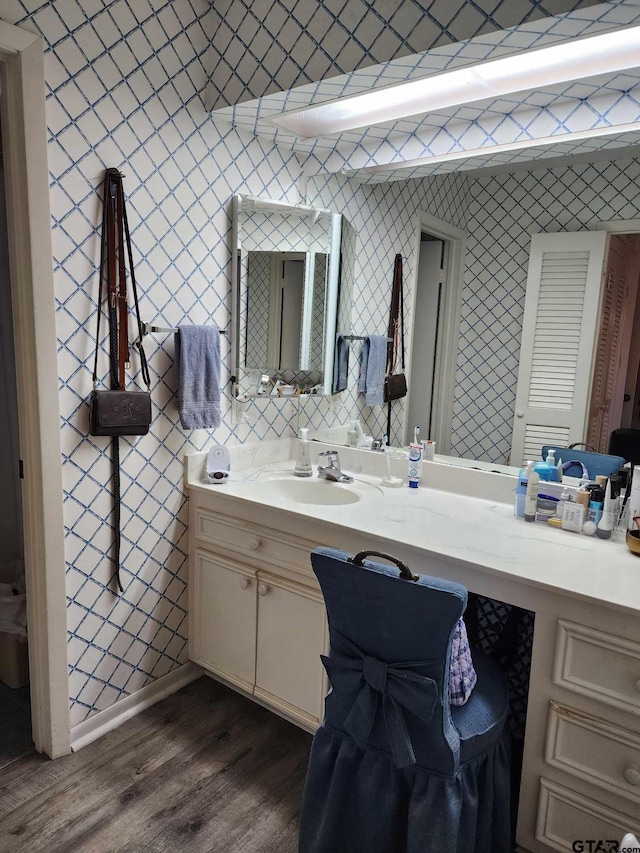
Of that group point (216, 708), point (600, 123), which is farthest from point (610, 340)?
point (216, 708)

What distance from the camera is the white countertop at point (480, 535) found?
1.39 m

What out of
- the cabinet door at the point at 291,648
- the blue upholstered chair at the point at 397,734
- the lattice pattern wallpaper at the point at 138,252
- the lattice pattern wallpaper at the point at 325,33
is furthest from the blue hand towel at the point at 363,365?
the blue upholstered chair at the point at 397,734

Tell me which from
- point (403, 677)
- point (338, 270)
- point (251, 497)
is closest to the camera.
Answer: point (403, 677)

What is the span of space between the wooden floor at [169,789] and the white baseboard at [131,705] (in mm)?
30

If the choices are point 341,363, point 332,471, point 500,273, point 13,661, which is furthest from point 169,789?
point 500,273

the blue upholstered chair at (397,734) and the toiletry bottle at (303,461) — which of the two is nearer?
the blue upholstered chair at (397,734)

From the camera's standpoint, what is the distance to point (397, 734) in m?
1.28

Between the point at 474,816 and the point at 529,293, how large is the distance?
1.56 m

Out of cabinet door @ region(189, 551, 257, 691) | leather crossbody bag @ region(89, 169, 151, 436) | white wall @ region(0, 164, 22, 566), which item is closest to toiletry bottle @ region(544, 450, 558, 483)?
cabinet door @ region(189, 551, 257, 691)

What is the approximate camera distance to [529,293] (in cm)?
196

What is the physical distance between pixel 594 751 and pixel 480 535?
59cm

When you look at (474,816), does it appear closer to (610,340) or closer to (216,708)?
(216,708)

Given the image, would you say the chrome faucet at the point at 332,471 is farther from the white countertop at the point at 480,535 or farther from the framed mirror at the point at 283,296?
the framed mirror at the point at 283,296

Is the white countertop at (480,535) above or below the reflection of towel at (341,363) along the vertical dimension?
below
